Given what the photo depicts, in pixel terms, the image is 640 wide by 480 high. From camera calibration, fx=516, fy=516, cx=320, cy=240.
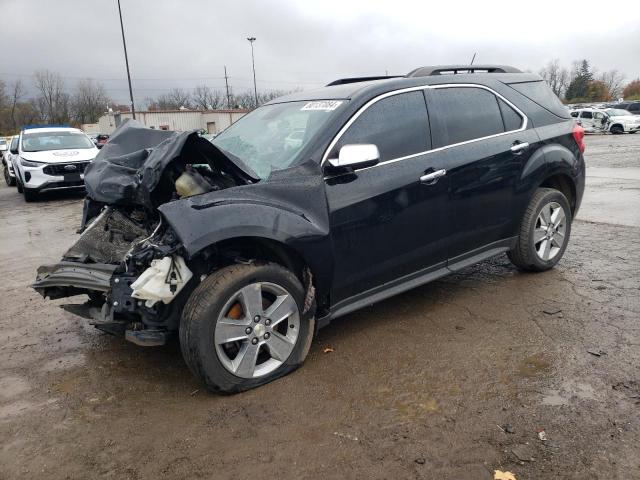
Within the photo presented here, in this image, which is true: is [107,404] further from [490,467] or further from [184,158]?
[490,467]

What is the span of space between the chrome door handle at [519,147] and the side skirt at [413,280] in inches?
30.3

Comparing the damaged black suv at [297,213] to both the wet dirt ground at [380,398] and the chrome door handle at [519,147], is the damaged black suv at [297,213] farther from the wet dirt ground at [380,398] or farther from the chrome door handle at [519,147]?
the wet dirt ground at [380,398]

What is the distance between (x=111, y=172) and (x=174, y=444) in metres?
2.02

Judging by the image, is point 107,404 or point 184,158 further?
point 184,158

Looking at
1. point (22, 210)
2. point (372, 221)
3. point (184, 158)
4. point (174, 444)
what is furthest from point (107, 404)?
point (22, 210)

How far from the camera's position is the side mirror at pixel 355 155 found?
10.7ft

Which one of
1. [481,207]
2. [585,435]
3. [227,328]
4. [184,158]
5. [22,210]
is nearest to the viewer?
[585,435]

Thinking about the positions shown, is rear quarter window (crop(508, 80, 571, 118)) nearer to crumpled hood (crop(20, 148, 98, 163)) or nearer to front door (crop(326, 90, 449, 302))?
front door (crop(326, 90, 449, 302))

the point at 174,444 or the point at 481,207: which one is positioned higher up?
the point at 481,207

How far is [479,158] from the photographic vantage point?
4039mm

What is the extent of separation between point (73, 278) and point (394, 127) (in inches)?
94.3

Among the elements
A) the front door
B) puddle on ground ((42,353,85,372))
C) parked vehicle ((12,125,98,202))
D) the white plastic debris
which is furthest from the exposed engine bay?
parked vehicle ((12,125,98,202))

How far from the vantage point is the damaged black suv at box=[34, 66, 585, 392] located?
2.98m

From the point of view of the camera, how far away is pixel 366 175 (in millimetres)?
3467
